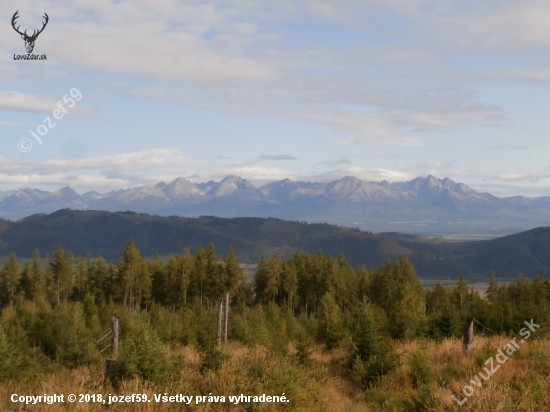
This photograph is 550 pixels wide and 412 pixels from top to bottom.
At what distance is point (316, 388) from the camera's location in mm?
13234

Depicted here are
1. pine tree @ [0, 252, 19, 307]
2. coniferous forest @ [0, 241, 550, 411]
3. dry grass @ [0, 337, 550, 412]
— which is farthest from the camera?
pine tree @ [0, 252, 19, 307]

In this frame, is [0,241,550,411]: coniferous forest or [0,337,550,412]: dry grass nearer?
[0,337,550,412]: dry grass

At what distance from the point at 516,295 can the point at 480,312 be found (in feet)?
183

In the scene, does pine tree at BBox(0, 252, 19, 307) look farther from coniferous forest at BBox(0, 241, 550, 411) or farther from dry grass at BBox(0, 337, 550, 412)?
dry grass at BBox(0, 337, 550, 412)

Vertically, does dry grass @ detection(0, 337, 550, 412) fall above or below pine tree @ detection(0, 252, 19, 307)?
above

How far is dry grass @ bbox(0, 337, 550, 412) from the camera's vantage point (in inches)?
431

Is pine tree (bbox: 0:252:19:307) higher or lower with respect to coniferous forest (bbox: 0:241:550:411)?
lower

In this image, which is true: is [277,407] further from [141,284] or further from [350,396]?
[141,284]

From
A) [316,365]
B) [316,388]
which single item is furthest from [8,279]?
[316,388]

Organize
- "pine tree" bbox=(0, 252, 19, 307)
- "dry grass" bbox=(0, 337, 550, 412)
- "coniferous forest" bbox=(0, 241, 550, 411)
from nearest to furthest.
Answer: "dry grass" bbox=(0, 337, 550, 412) < "coniferous forest" bbox=(0, 241, 550, 411) < "pine tree" bbox=(0, 252, 19, 307)

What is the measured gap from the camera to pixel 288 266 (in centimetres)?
7719

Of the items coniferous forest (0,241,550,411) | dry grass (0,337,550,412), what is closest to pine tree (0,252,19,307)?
coniferous forest (0,241,550,411)

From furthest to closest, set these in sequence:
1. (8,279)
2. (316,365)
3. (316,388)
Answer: (8,279)
(316,365)
(316,388)

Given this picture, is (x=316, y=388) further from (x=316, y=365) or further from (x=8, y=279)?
(x=8, y=279)
